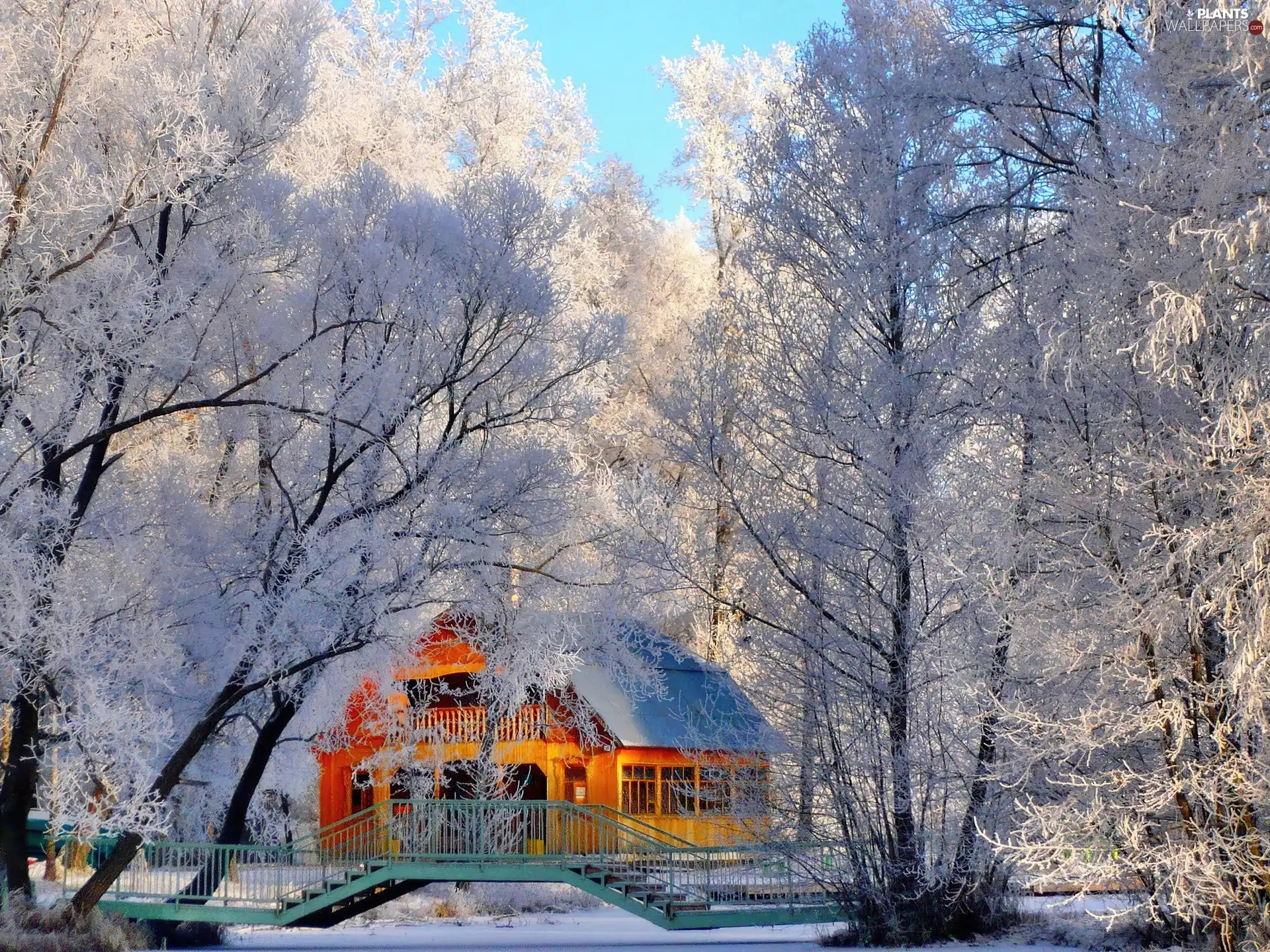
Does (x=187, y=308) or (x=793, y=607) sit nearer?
(x=187, y=308)

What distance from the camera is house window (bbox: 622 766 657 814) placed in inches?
961

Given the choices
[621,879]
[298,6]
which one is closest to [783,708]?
[621,879]

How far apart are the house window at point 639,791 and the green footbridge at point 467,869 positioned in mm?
5679

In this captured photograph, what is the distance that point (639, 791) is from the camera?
81.3 feet

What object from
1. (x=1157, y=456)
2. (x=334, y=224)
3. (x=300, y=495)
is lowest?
(x=1157, y=456)

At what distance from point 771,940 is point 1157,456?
10.1m

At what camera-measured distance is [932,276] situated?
15492 mm

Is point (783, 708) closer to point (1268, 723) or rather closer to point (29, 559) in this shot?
point (1268, 723)

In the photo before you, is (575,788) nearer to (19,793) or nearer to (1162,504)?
(19,793)

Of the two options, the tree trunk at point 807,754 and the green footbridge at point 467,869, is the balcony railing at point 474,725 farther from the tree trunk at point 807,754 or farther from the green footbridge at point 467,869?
the tree trunk at point 807,754

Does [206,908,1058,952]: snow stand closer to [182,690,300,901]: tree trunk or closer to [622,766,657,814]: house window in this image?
[182,690,300,901]: tree trunk

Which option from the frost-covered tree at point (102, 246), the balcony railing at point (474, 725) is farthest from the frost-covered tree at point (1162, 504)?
the balcony railing at point (474, 725)

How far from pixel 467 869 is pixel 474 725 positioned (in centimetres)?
731

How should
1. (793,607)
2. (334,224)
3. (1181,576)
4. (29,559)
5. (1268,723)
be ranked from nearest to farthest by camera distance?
(1268,723), (1181,576), (29,559), (793,607), (334,224)
